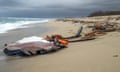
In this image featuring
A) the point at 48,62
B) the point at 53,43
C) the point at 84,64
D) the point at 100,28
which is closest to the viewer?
the point at 84,64

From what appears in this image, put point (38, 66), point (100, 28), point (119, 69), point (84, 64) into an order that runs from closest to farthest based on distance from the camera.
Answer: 1. point (119, 69)
2. point (84, 64)
3. point (38, 66)
4. point (100, 28)

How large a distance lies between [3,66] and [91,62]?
2.42 m

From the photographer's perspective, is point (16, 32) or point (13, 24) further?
point (13, 24)

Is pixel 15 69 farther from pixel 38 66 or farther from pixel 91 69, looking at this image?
pixel 91 69

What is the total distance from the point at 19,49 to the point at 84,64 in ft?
9.48

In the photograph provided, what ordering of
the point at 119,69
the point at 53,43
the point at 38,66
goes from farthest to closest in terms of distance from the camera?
the point at 53,43, the point at 38,66, the point at 119,69

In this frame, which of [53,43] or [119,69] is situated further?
[53,43]

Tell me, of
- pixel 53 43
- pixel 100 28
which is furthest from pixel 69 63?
pixel 100 28

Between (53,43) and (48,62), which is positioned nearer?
(48,62)

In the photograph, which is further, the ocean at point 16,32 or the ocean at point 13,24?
the ocean at point 13,24

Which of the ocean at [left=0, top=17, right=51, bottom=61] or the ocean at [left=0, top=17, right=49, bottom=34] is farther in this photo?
the ocean at [left=0, top=17, right=49, bottom=34]

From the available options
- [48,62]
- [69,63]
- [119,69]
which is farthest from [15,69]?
[119,69]

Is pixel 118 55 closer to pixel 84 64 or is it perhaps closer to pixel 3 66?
pixel 84 64

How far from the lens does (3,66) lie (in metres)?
5.85
